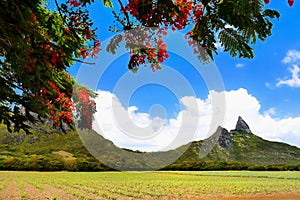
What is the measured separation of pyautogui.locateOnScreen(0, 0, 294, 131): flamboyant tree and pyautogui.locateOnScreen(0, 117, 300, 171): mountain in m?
Answer: 24.5

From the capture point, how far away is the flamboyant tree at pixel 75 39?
309 cm

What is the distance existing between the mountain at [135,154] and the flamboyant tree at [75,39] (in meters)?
24.5

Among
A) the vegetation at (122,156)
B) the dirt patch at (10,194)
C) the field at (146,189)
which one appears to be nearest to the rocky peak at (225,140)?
the vegetation at (122,156)

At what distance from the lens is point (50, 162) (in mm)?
53469

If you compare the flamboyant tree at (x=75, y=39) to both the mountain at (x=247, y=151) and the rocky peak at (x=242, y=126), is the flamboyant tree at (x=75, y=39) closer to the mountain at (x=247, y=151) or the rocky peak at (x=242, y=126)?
the mountain at (x=247, y=151)

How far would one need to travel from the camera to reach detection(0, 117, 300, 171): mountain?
53.8 metres

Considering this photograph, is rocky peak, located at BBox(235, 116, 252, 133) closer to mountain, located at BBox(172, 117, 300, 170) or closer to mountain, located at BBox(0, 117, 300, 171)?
mountain, located at BBox(0, 117, 300, 171)

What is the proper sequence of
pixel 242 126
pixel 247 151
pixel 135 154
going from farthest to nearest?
pixel 242 126 < pixel 247 151 < pixel 135 154

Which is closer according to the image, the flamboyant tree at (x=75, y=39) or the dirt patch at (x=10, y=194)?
the flamboyant tree at (x=75, y=39)

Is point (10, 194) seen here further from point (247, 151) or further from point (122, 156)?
point (247, 151)

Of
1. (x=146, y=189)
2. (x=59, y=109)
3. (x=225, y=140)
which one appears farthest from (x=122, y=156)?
(x=59, y=109)

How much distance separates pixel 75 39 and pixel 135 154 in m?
73.0

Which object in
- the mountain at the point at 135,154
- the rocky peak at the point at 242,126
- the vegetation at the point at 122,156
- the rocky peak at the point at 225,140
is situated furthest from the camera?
the rocky peak at the point at 242,126

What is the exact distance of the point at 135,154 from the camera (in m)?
77.9
